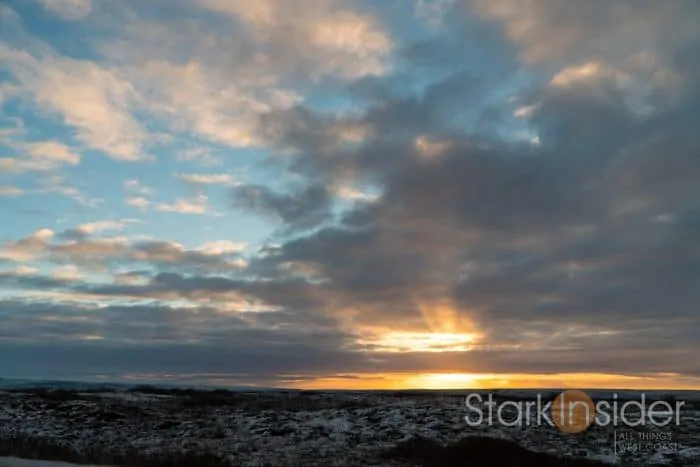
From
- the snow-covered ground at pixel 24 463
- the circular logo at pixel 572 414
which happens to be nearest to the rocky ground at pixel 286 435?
the circular logo at pixel 572 414

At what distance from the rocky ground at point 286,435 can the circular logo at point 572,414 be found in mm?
1141

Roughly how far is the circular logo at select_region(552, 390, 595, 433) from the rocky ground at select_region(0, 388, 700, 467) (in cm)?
114

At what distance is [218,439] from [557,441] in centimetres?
1777

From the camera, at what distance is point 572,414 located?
43.3 metres

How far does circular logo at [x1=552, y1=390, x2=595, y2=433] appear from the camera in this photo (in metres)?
39.1

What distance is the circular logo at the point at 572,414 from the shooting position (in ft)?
128

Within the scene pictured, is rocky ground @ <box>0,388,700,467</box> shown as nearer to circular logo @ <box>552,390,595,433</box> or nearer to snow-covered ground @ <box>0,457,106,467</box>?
circular logo @ <box>552,390,595,433</box>

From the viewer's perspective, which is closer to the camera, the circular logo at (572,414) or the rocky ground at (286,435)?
the rocky ground at (286,435)

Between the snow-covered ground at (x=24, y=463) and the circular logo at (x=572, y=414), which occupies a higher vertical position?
the circular logo at (x=572, y=414)

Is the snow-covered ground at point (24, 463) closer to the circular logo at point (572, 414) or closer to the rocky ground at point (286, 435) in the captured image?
the rocky ground at point (286, 435)

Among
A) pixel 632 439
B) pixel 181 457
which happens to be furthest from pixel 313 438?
pixel 632 439

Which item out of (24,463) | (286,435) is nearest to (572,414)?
(286,435)

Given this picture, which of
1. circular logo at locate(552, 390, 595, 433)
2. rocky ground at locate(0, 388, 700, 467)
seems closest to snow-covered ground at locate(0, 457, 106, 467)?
rocky ground at locate(0, 388, 700, 467)

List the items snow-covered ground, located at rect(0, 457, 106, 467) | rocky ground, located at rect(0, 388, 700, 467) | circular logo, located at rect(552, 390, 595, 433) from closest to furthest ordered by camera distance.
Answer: snow-covered ground, located at rect(0, 457, 106, 467), rocky ground, located at rect(0, 388, 700, 467), circular logo, located at rect(552, 390, 595, 433)
